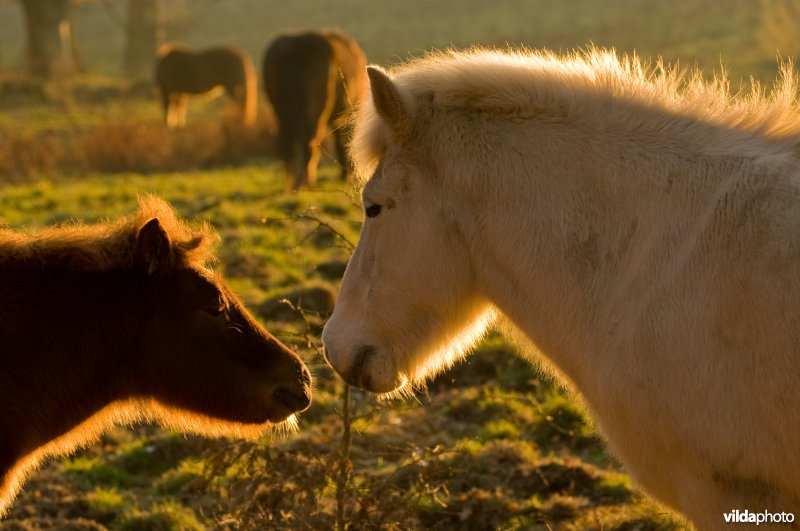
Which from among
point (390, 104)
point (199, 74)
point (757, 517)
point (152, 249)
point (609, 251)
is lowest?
point (199, 74)

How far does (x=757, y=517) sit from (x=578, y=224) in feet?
3.97

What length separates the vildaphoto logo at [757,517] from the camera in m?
3.38

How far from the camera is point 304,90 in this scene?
1567cm

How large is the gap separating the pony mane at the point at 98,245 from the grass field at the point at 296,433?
0.58 m

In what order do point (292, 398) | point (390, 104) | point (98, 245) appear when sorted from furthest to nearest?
point (292, 398)
point (98, 245)
point (390, 104)

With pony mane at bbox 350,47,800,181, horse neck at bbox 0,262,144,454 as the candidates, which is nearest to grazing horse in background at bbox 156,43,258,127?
horse neck at bbox 0,262,144,454

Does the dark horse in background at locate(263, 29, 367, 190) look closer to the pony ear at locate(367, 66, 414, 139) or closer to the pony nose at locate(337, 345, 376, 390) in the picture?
the pony nose at locate(337, 345, 376, 390)

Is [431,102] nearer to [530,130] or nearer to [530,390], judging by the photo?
[530,130]

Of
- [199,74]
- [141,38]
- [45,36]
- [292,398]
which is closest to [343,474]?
[292,398]

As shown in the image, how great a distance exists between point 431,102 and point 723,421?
1648 millimetres

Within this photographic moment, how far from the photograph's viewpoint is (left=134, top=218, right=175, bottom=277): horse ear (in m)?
4.55

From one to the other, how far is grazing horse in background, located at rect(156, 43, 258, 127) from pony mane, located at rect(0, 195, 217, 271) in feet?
75.7

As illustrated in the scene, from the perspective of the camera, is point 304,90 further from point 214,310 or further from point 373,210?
point 373,210

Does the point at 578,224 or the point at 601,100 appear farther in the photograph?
the point at 601,100
